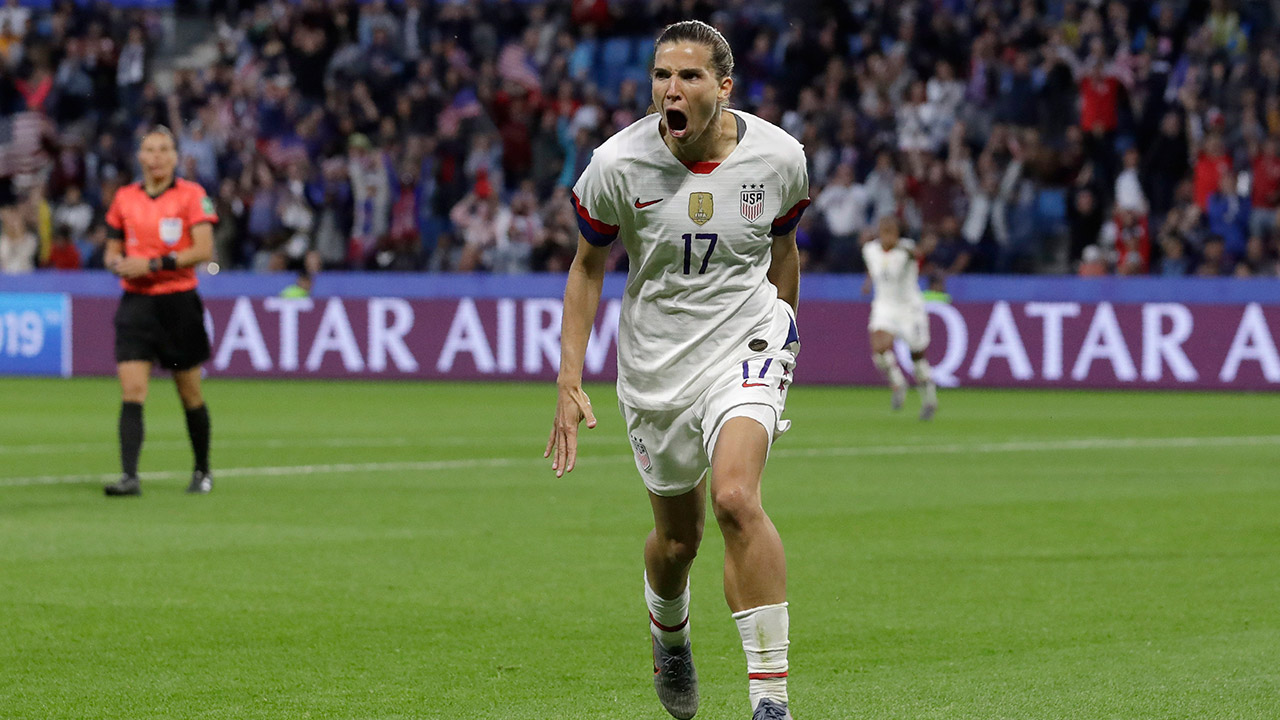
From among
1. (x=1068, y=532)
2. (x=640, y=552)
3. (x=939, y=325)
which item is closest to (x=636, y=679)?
(x=640, y=552)

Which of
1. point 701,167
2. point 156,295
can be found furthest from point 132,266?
point 701,167

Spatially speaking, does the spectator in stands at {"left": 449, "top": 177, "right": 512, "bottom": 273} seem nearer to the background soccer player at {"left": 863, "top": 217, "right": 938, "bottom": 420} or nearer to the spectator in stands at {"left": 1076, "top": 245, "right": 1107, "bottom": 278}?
the background soccer player at {"left": 863, "top": 217, "right": 938, "bottom": 420}

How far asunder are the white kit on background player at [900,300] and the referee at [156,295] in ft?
33.8

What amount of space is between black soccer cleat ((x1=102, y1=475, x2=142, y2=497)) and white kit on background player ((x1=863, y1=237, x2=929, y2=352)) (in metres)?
10.7

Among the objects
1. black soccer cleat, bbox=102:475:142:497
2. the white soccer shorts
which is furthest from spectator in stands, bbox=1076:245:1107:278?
black soccer cleat, bbox=102:475:142:497

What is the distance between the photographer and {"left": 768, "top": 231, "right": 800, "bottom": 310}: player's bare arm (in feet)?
20.3

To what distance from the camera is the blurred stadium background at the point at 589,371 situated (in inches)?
276

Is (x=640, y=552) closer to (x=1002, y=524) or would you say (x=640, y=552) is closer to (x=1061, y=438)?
(x=1002, y=524)

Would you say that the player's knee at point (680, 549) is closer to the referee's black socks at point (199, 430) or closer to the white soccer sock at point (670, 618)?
the white soccer sock at point (670, 618)

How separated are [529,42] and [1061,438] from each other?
14.7m

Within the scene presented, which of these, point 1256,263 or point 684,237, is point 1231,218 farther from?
point 684,237

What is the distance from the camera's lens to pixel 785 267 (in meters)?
6.24

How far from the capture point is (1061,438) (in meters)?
16.8

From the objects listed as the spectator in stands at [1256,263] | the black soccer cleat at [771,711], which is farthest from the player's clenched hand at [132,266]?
the spectator in stands at [1256,263]
